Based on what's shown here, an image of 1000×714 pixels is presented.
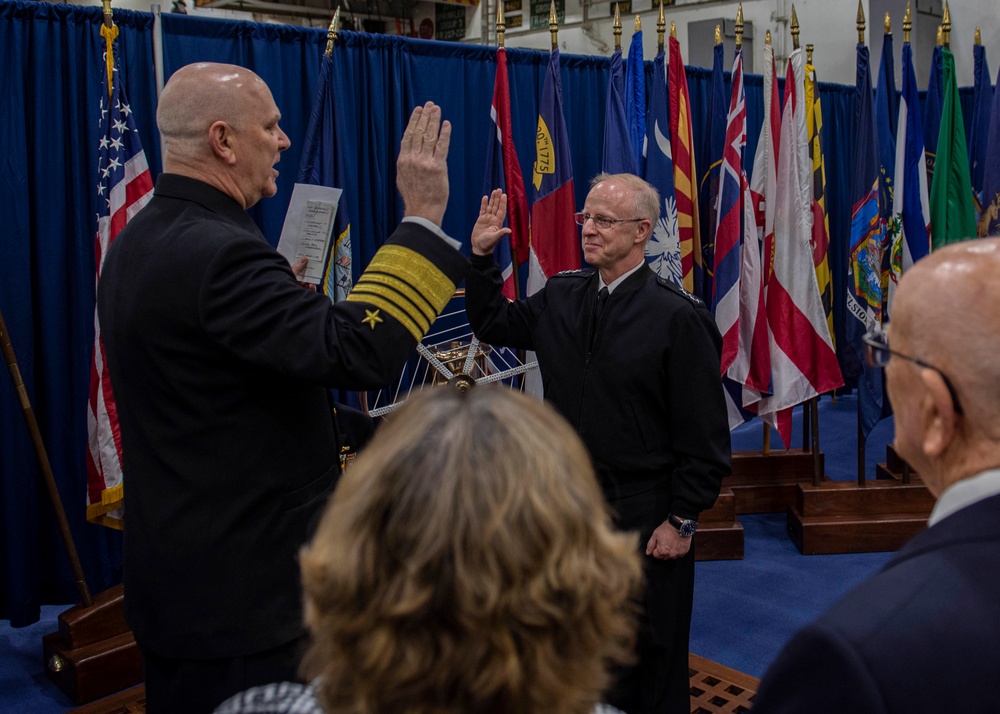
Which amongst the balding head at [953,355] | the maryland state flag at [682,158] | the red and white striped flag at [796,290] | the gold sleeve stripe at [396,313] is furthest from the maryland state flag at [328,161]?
the balding head at [953,355]

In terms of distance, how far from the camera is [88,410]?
3.01 meters

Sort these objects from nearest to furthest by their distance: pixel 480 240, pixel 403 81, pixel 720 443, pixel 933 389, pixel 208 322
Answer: pixel 933 389, pixel 208 322, pixel 720 443, pixel 480 240, pixel 403 81

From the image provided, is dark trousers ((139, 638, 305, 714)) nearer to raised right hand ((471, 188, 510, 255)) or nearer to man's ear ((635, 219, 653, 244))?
raised right hand ((471, 188, 510, 255))

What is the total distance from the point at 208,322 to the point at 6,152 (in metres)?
2.15

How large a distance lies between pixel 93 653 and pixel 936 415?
104 inches

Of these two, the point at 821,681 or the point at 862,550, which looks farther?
the point at 862,550

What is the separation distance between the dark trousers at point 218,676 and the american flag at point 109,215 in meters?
1.60

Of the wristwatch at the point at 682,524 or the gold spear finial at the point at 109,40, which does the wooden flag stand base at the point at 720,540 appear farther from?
the gold spear finial at the point at 109,40

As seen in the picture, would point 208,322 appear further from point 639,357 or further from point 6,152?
point 6,152

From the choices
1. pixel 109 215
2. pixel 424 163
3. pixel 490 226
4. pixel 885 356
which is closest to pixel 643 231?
pixel 490 226

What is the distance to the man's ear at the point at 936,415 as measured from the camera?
0.90 m

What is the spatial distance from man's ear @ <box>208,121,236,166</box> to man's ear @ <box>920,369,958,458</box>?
110 centimetres

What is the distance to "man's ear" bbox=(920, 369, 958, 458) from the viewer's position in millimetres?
896

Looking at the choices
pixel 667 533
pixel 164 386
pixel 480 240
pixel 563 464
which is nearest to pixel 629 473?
pixel 667 533
